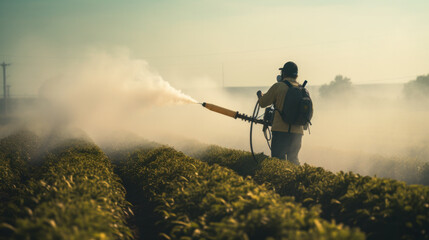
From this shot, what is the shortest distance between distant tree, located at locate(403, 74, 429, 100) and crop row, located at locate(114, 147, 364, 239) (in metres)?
97.8

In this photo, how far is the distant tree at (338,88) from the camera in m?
100

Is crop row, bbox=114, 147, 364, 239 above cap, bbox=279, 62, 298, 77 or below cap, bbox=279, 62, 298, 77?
below

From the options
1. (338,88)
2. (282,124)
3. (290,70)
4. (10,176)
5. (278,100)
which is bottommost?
(10,176)

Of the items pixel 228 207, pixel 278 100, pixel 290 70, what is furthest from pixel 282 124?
pixel 228 207

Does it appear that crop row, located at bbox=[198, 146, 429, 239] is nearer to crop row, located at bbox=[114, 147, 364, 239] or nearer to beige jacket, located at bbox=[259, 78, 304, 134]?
crop row, located at bbox=[114, 147, 364, 239]

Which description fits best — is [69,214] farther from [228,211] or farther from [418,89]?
[418,89]

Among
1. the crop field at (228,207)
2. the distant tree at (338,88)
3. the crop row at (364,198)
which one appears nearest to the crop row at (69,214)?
the crop field at (228,207)

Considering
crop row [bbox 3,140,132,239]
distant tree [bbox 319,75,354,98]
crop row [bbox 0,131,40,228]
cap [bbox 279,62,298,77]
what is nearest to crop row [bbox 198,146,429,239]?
cap [bbox 279,62,298,77]

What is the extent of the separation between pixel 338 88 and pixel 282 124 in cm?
9592

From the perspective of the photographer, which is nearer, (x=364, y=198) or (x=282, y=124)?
(x=364, y=198)

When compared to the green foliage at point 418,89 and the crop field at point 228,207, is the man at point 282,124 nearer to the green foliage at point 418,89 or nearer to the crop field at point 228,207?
the crop field at point 228,207

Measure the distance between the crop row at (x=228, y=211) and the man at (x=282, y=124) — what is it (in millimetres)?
2193

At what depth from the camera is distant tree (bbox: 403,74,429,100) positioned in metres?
94.1

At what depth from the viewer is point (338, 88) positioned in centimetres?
10056
